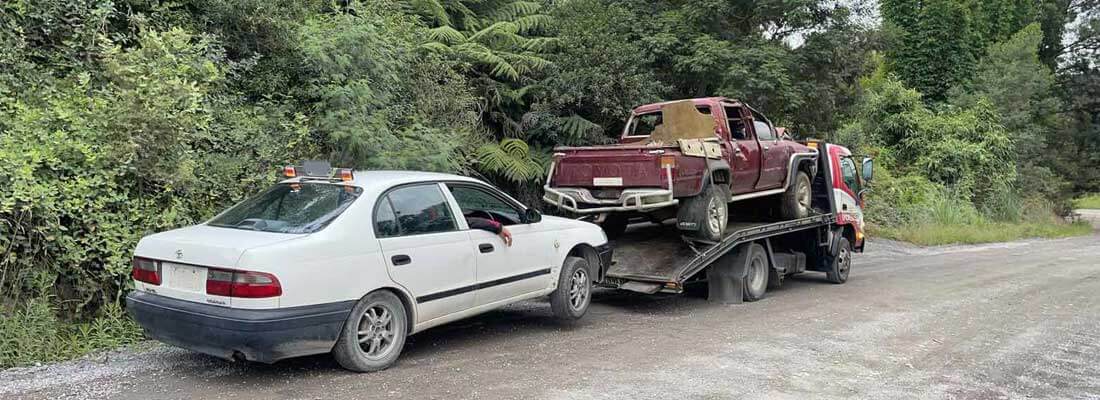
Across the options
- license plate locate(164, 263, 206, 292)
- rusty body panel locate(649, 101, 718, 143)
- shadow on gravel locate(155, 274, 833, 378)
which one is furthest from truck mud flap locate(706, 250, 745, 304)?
license plate locate(164, 263, 206, 292)

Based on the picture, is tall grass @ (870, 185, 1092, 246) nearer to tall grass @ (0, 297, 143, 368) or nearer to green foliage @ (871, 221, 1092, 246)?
green foliage @ (871, 221, 1092, 246)

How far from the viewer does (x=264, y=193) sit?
5.88 m

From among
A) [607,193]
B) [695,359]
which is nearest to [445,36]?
[607,193]

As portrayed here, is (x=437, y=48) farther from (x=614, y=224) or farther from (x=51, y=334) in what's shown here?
(x=51, y=334)

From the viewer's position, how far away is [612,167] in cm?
828

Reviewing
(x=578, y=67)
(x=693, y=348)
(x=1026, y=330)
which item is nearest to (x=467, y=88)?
(x=578, y=67)

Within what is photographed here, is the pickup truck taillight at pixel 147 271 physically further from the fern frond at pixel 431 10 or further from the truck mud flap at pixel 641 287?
the fern frond at pixel 431 10

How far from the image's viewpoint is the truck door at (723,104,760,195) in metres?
9.00

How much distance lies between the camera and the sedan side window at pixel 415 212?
5500 millimetres

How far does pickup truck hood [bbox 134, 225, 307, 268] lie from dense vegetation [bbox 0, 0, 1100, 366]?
1.42 m

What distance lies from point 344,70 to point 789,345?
595cm

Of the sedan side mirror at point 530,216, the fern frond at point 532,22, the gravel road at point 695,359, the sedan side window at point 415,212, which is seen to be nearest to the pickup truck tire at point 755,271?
the gravel road at point 695,359

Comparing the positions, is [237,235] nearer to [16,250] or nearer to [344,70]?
[16,250]

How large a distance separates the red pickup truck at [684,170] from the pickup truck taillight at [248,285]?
4.32 m
